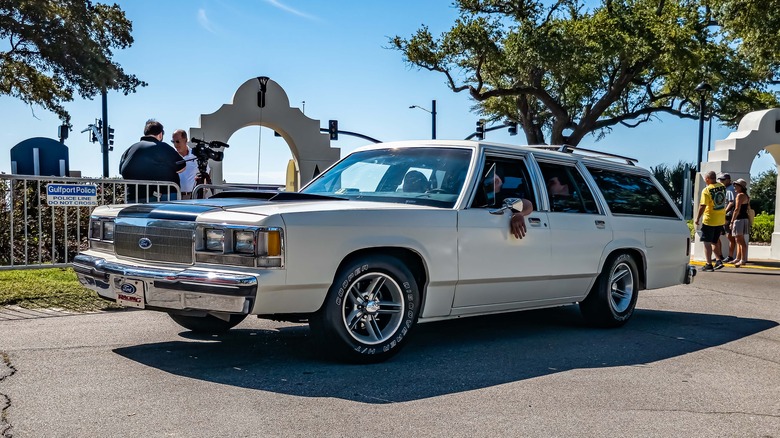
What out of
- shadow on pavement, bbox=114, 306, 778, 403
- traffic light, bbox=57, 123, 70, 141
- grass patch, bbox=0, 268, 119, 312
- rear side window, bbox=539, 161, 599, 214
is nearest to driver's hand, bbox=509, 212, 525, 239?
rear side window, bbox=539, 161, 599, 214

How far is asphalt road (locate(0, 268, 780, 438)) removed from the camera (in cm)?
405

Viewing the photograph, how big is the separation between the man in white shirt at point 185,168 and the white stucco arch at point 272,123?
11.6 meters

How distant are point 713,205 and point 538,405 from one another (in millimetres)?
11467

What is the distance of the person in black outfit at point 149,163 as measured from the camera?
9.20 meters

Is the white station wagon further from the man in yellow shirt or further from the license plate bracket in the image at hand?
the man in yellow shirt

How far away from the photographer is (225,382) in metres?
4.80

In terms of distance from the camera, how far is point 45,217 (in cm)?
989

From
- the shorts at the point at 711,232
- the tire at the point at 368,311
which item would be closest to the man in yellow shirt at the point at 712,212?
the shorts at the point at 711,232

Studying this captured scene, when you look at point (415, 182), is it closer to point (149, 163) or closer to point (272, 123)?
point (149, 163)

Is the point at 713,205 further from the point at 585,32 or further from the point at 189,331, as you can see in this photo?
the point at 585,32

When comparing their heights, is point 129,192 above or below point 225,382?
above

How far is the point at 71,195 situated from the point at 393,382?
216 inches

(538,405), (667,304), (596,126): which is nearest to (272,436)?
(538,405)

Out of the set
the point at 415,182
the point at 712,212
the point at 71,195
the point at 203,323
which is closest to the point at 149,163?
the point at 71,195
